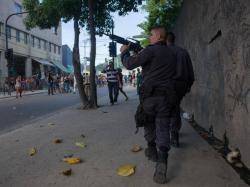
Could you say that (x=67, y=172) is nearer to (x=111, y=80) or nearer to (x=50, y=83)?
(x=111, y=80)

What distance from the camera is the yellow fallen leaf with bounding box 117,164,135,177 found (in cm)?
538

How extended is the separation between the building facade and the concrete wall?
105 feet

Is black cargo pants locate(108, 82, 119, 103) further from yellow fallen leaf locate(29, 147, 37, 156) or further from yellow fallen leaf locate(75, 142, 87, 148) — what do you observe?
yellow fallen leaf locate(29, 147, 37, 156)

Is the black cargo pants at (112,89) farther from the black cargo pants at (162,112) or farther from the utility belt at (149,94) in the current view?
the black cargo pants at (162,112)

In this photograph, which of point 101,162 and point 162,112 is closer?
point 162,112

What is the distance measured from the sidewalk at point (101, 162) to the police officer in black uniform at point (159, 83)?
0.47 metres

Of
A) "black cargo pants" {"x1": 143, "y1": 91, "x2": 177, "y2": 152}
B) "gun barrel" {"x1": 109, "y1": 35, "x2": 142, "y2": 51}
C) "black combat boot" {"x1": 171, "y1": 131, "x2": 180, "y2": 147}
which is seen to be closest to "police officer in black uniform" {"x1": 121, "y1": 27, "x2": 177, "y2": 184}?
"black cargo pants" {"x1": 143, "y1": 91, "x2": 177, "y2": 152}

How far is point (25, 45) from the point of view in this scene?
4844 cm

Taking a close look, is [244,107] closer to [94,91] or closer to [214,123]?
[214,123]

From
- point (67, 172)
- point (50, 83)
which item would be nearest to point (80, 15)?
point (67, 172)

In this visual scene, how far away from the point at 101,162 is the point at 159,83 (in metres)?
1.53

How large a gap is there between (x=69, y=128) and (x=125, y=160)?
4.09 metres

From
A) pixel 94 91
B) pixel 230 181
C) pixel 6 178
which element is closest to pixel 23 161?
pixel 6 178

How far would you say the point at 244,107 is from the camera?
5531mm
